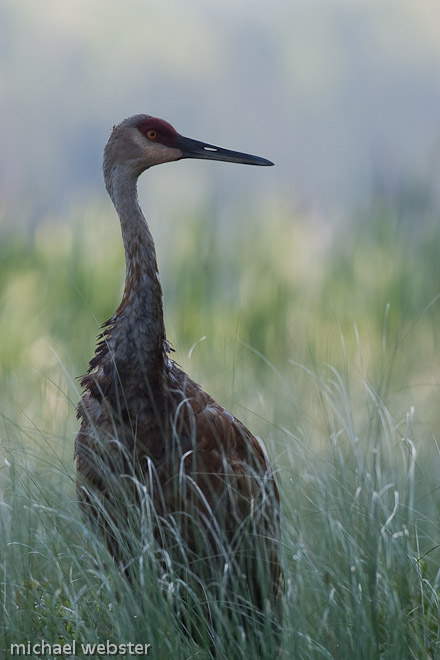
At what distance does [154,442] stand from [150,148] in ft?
3.00

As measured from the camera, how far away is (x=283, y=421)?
3.09 m

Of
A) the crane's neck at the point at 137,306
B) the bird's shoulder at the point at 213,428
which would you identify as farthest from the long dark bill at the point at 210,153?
the bird's shoulder at the point at 213,428

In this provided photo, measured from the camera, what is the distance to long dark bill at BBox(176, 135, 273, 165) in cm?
295

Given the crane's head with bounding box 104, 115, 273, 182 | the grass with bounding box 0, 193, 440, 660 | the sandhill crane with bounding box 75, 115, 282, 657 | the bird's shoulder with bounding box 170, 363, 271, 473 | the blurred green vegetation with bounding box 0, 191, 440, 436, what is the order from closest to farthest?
the grass with bounding box 0, 193, 440, 660 < the sandhill crane with bounding box 75, 115, 282, 657 < the bird's shoulder with bounding box 170, 363, 271, 473 < the crane's head with bounding box 104, 115, 273, 182 < the blurred green vegetation with bounding box 0, 191, 440, 436

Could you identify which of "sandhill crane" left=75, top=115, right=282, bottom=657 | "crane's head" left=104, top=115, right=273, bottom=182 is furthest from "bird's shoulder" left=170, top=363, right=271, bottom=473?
"crane's head" left=104, top=115, right=273, bottom=182

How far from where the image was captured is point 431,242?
4883 mm

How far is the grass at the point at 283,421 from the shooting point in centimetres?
215

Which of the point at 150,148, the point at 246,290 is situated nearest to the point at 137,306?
the point at 150,148

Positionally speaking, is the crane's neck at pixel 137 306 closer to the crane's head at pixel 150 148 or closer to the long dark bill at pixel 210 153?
the crane's head at pixel 150 148

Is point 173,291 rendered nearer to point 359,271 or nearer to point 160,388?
point 359,271

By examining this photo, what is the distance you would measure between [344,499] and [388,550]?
0.20 metres

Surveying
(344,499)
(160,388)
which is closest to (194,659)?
(344,499)

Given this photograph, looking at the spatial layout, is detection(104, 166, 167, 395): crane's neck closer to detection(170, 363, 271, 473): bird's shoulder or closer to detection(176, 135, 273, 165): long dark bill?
detection(170, 363, 271, 473): bird's shoulder

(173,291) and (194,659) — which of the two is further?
(173,291)
